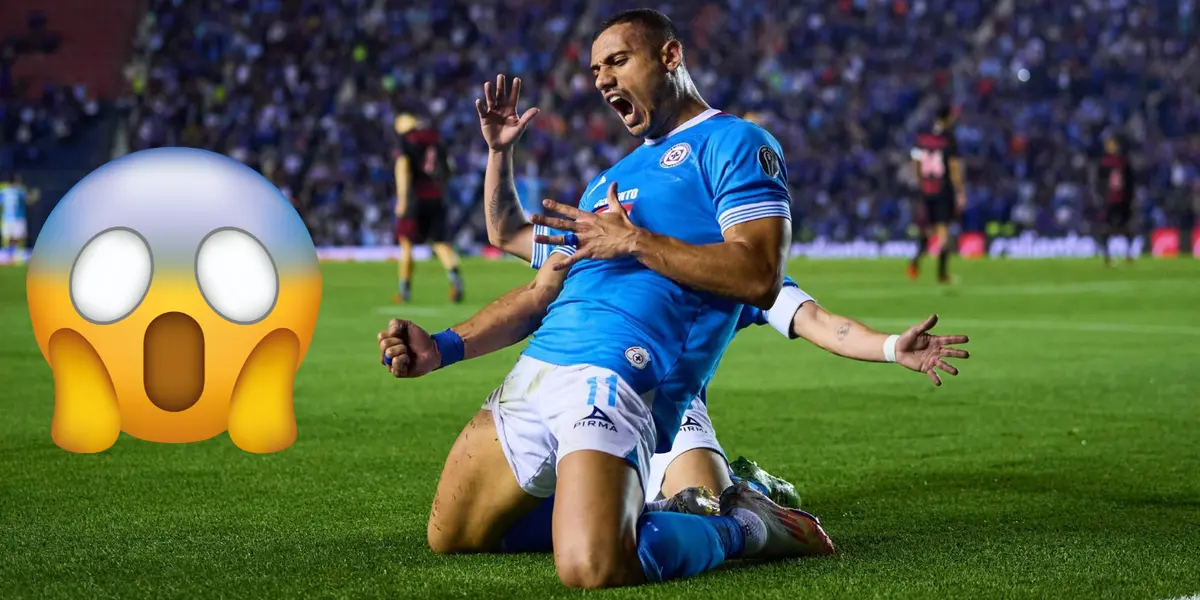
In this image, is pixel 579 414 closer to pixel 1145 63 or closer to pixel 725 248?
pixel 725 248

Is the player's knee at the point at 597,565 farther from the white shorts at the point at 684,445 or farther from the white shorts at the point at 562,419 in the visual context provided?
the white shorts at the point at 684,445

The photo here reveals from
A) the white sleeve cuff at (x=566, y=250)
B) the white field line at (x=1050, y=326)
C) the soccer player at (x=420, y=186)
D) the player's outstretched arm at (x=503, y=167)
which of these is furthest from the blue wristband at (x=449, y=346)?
the soccer player at (x=420, y=186)

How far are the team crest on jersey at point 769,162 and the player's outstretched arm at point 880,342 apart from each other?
557 mm

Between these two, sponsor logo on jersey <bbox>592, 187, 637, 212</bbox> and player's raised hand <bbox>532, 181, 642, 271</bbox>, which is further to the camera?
sponsor logo on jersey <bbox>592, 187, 637, 212</bbox>

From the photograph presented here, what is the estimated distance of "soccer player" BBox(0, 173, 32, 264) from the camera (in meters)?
28.6

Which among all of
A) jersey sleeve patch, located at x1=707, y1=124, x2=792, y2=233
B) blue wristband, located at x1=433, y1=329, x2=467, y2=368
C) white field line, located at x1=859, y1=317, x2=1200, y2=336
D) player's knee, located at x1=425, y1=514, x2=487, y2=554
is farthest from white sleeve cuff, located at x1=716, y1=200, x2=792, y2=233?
white field line, located at x1=859, y1=317, x2=1200, y2=336

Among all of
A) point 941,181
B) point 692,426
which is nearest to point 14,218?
point 941,181

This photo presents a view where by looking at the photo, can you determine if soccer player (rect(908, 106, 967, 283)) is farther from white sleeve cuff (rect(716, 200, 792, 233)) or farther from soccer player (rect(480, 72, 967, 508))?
white sleeve cuff (rect(716, 200, 792, 233))

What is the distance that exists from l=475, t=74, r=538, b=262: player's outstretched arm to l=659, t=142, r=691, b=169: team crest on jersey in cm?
54

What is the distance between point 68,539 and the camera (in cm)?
449

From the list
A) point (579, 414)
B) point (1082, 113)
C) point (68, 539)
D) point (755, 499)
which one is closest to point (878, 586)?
point (755, 499)

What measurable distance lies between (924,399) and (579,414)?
459 centimetres

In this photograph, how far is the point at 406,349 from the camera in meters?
4.11

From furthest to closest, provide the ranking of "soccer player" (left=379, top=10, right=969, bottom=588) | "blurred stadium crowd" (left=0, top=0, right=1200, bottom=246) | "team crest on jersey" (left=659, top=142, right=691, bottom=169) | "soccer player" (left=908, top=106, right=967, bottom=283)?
1. "blurred stadium crowd" (left=0, top=0, right=1200, bottom=246)
2. "soccer player" (left=908, top=106, right=967, bottom=283)
3. "team crest on jersey" (left=659, top=142, right=691, bottom=169)
4. "soccer player" (left=379, top=10, right=969, bottom=588)
